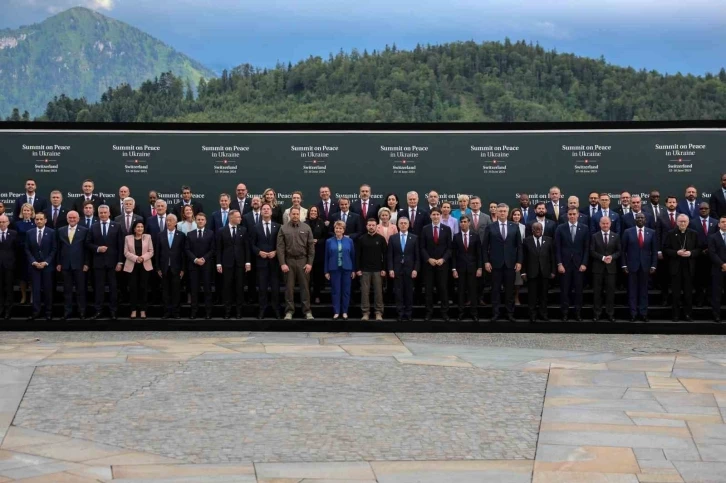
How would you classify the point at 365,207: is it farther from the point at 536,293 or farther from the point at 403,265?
the point at 536,293

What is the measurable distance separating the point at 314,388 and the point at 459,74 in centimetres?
4131

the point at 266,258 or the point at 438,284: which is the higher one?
the point at 266,258

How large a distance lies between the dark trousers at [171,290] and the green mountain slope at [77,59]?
9628 centimetres

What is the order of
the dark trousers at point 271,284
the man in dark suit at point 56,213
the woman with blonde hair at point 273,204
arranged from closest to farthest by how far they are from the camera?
the dark trousers at point 271,284 → the woman with blonde hair at point 273,204 → the man in dark suit at point 56,213

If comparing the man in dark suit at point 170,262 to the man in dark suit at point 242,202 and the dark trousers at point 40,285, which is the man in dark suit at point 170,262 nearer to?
the man in dark suit at point 242,202

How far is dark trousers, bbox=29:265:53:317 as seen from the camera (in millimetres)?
15531

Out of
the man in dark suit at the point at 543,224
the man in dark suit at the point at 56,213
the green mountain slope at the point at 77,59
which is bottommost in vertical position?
the man in dark suit at the point at 543,224

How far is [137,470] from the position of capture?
310 inches

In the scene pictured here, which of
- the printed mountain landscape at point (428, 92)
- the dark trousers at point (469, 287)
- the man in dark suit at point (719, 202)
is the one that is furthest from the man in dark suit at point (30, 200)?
the printed mountain landscape at point (428, 92)

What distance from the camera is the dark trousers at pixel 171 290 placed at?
15.6 metres

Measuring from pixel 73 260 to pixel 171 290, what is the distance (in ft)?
5.34

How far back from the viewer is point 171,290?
15.7m

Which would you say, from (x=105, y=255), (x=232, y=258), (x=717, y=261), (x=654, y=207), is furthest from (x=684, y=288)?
(x=105, y=255)

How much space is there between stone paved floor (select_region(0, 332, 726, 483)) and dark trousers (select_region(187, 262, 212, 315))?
1.27 metres
